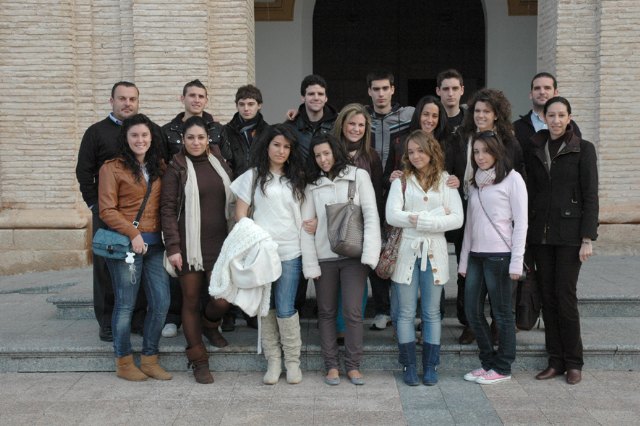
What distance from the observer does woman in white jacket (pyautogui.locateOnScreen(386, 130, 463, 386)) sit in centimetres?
491

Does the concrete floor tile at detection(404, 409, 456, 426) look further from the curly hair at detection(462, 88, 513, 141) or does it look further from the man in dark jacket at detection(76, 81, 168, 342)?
the man in dark jacket at detection(76, 81, 168, 342)

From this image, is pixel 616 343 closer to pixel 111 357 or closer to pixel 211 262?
pixel 211 262

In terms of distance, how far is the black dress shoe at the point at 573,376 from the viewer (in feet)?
16.6

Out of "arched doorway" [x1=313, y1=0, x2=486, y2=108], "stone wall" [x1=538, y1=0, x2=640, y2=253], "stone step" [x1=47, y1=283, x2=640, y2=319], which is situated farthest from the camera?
"arched doorway" [x1=313, y1=0, x2=486, y2=108]

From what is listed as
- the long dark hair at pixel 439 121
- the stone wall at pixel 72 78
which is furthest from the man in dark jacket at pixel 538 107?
the stone wall at pixel 72 78

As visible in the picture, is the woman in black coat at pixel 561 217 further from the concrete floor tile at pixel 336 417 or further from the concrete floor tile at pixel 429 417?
the concrete floor tile at pixel 336 417

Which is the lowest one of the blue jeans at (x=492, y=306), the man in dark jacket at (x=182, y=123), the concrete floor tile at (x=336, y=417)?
the concrete floor tile at (x=336, y=417)

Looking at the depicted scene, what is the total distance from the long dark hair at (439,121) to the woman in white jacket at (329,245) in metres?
0.58

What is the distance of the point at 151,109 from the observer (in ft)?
29.9

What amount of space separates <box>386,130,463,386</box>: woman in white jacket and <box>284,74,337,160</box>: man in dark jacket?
0.89 meters


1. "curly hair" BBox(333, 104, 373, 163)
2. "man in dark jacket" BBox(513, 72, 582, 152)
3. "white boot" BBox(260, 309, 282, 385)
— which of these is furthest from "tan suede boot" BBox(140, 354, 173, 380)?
"man in dark jacket" BBox(513, 72, 582, 152)

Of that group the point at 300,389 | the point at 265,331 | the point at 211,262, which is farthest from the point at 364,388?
the point at 211,262

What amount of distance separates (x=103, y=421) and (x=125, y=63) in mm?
5864

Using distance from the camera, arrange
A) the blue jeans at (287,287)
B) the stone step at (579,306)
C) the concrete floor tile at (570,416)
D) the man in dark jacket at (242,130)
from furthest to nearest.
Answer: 1. the stone step at (579,306)
2. the man in dark jacket at (242,130)
3. the blue jeans at (287,287)
4. the concrete floor tile at (570,416)
